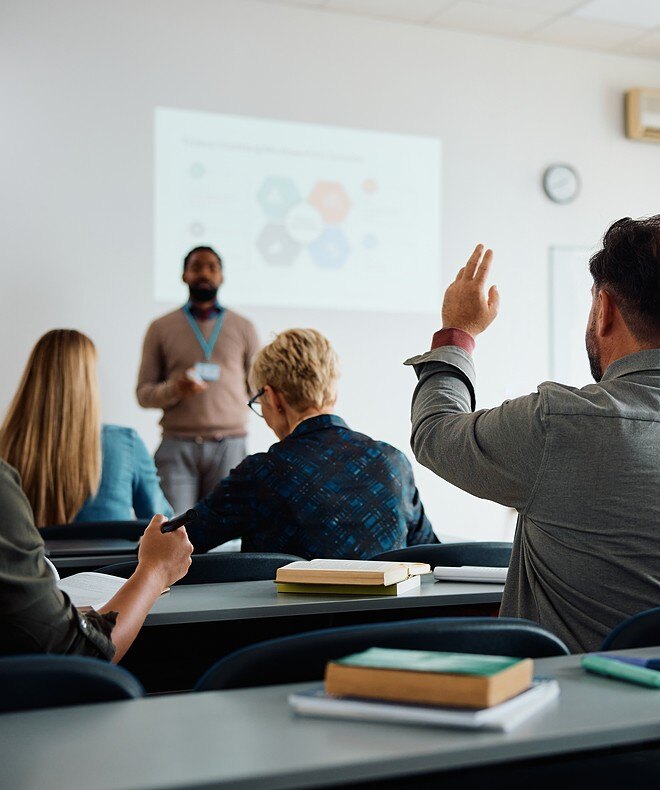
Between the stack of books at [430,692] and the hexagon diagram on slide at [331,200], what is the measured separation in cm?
515

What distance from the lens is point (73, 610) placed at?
1.44 m

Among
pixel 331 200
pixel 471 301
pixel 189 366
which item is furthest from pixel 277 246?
pixel 471 301

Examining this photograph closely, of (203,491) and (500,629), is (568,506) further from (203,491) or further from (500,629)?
(203,491)

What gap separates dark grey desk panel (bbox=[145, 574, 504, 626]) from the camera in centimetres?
177

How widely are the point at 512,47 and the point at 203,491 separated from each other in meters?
3.49

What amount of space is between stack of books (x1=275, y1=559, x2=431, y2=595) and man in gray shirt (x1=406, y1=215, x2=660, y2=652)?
262 millimetres

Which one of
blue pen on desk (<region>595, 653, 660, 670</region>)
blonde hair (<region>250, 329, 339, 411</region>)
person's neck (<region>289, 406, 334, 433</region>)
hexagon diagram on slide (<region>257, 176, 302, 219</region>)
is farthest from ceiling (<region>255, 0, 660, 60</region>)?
blue pen on desk (<region>595, 653, 660, 670</region>)

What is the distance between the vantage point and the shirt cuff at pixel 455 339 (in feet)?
6.10

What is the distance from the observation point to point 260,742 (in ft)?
3.10

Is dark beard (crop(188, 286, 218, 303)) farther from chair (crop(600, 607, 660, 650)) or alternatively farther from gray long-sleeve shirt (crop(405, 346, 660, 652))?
chair (crop(600, 607, 660, 650))

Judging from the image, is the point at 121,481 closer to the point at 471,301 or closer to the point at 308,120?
the point at 471,301

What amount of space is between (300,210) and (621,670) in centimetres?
503

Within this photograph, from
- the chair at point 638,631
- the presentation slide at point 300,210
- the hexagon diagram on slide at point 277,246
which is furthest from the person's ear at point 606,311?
the hexagon diagram on slide at point 277,246

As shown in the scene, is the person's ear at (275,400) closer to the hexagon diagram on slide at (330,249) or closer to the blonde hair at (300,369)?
the blonde hair at (300,369)
